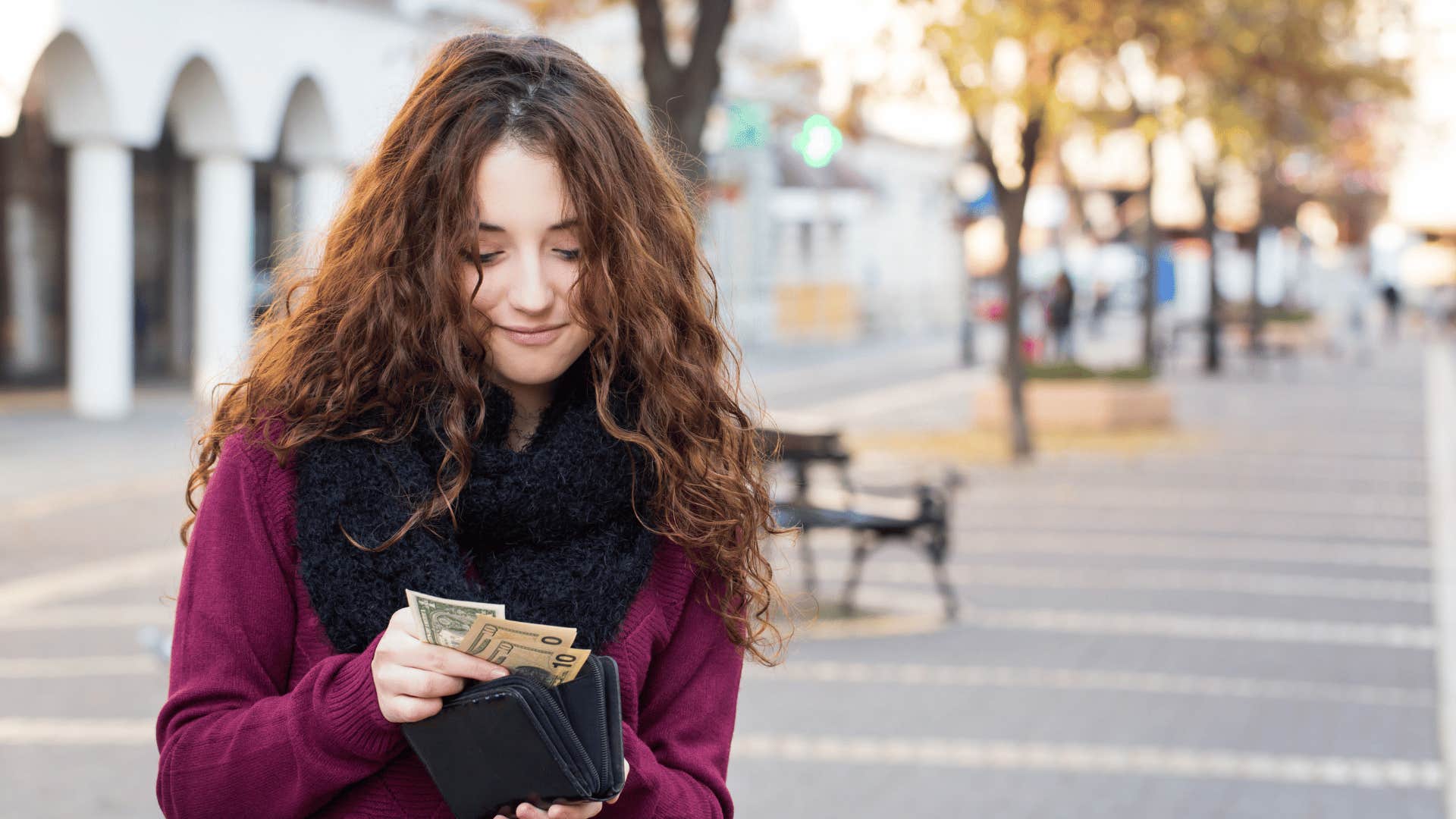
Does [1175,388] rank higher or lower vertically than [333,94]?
lower

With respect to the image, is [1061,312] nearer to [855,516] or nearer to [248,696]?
[855,516]

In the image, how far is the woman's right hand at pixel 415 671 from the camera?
177 cm

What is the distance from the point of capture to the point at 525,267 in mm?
2002

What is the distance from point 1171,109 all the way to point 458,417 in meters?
18.4

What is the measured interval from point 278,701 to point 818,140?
1444 cm

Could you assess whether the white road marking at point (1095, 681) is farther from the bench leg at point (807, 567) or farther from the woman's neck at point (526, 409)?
the woman's neck at point (526, 409)

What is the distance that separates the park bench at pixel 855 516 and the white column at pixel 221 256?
13409 mm

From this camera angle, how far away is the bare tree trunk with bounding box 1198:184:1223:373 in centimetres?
3014

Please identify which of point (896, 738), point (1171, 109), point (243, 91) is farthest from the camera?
point (243, 91)

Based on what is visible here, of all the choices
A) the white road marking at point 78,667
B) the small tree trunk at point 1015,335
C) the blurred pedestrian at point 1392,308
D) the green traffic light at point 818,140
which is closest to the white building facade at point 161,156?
the green traffic light at point 818,140

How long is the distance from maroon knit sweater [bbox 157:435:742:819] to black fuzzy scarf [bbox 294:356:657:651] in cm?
4

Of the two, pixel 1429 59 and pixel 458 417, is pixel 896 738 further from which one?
pixel 1429 59

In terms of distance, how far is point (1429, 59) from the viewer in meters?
24.4

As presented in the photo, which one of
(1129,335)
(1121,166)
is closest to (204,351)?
(1121,166)
